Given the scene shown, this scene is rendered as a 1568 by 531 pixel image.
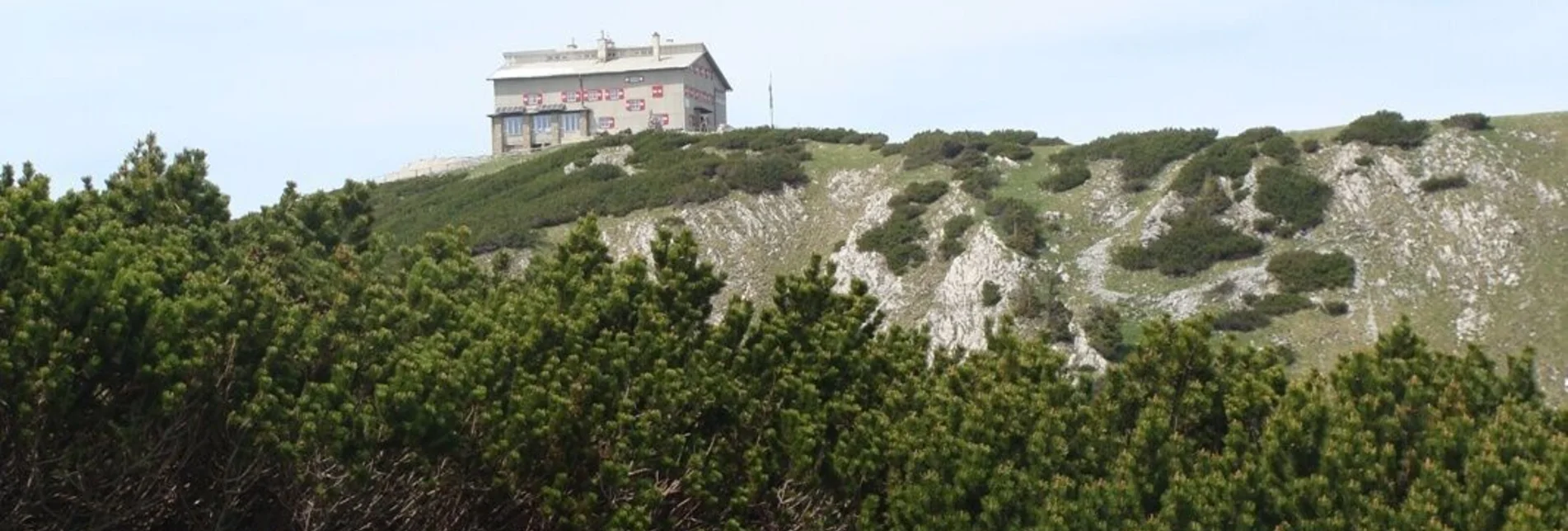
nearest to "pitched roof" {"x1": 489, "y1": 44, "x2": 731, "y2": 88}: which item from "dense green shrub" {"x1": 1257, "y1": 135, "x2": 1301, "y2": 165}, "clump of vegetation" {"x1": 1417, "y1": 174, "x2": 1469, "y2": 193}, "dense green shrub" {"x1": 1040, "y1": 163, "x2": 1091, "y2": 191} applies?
"dense green shrub" {"x1": 1040, "y1": 163, "x2": 1091, "y2": 191}

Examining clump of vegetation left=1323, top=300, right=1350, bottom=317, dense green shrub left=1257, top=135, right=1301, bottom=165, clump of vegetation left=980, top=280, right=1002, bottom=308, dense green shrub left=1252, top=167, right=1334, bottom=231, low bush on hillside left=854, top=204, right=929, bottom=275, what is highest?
dense green shrub left=1257, top=135, right=1301, bottom=165

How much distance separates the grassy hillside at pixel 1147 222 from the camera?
60156 mm

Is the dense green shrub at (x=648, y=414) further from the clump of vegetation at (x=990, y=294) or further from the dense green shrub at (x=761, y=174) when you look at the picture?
the dense green shrub at (x=761, y=174)

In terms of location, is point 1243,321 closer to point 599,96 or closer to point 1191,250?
point 1191,250

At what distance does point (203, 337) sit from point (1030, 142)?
226 feet

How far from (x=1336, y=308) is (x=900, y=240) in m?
18.1

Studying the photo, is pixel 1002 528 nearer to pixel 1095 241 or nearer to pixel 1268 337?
pixel 1268 337

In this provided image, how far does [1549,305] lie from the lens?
194ft

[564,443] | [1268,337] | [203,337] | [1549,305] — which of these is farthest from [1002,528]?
[1549,305]

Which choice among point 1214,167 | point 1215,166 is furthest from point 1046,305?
point 1215,166

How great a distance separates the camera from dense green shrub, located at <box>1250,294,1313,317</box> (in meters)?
58.8

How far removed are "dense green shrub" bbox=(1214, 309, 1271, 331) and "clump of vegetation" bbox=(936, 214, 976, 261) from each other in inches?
456

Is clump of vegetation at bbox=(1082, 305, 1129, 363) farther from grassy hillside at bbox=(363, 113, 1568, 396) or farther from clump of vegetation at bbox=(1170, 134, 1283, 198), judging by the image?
clump of vegetation at bbox=(1170, 134, 1283, 198)

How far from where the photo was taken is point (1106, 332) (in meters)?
57.6
